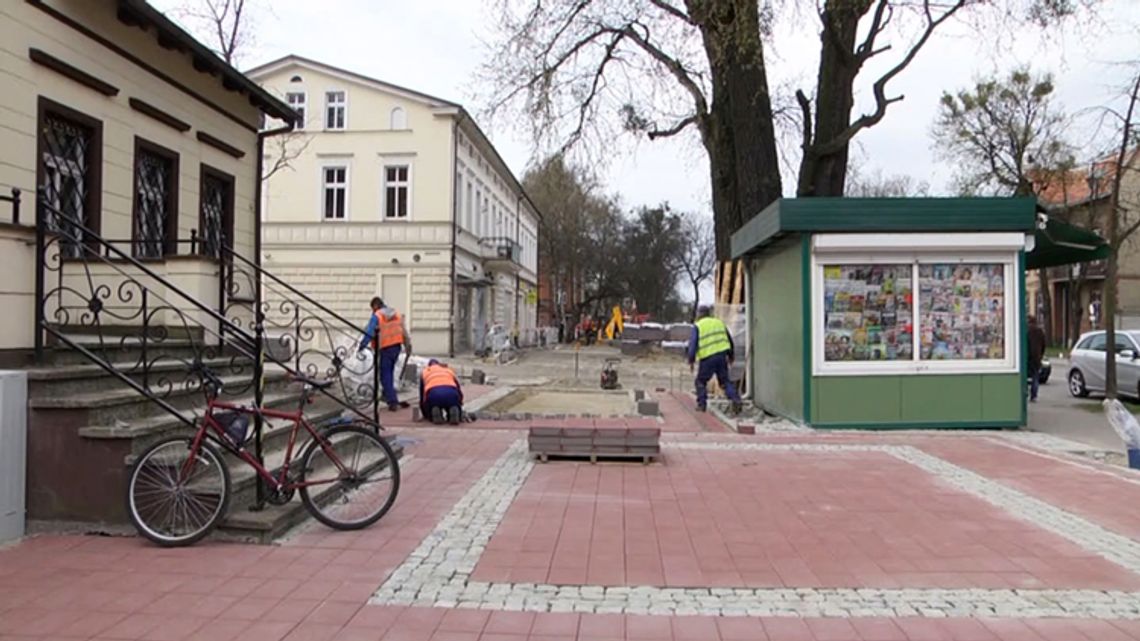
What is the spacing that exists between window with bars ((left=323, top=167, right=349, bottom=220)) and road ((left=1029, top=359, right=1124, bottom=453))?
26912mm

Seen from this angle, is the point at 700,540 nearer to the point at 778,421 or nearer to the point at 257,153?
the point at 778,421

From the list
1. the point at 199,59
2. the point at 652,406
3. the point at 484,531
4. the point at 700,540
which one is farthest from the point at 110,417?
the point at 652,406

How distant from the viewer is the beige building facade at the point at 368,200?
34.8 metres

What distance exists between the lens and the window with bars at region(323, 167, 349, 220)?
3541 cm

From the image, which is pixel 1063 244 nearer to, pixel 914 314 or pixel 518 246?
pixel 914 314

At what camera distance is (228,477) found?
212 inches

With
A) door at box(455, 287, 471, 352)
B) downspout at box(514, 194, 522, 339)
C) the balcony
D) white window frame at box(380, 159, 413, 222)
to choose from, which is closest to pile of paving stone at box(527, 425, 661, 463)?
door at box(455, 287, 471, 352)

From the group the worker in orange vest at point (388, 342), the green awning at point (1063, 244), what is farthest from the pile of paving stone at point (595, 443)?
the green awning at point (1063, 244)

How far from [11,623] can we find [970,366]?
10.9 metres

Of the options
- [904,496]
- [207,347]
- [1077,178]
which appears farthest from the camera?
[1077,178]

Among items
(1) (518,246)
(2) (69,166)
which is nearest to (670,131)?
(2) (69,166)

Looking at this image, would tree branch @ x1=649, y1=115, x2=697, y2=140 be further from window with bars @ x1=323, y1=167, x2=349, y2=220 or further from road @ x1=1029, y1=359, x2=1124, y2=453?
window with bars @ x1=323, y1=167, x2=349, y2=220

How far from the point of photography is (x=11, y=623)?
13.4ft

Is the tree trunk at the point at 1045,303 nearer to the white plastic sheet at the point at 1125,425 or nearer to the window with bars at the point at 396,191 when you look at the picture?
the window with bars at the point at 396,191
